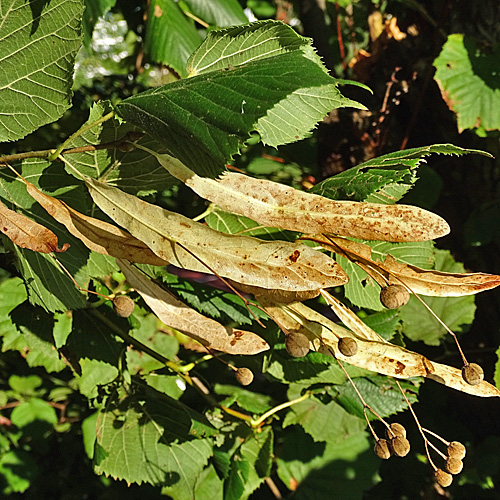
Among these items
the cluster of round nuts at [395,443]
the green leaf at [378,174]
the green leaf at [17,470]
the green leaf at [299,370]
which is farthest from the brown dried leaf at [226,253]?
the green leaf at [17,470]

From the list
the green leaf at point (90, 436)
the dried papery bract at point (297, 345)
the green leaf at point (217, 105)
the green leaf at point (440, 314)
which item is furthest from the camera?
the green leaf at point (90, 436)

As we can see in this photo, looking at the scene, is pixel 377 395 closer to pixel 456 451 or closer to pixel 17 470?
pixel 456 451

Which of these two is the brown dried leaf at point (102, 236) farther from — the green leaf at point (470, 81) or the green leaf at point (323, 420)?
the green leaf at point (470, 81)

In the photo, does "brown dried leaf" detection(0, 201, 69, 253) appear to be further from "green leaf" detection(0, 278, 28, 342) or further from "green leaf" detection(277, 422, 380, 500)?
"green leaf" detection(277, 422, 380, 500)

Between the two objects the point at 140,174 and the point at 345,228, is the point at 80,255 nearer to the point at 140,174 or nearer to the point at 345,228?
the point at 140,174

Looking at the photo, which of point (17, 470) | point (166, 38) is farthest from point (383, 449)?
point (17, 470)

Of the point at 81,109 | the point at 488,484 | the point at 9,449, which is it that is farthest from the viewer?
the point at 9,449

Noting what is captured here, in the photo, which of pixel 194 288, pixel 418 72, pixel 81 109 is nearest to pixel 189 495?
pixel 194 288
